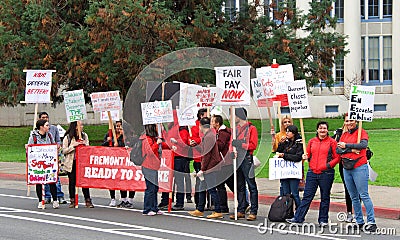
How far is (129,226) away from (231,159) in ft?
7.35

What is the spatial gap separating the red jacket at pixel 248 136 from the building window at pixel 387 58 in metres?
42.5

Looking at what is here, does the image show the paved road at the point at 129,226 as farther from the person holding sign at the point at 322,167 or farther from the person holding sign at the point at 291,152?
the person holding sign at the point at 291,152

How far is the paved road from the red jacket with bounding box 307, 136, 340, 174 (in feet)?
3.28

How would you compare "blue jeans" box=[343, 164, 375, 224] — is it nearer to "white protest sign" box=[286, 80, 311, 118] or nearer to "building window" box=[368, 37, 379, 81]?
"white protest sign" box=[286, 80, 311, 118]

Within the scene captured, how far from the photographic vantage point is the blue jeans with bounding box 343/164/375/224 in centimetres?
1265

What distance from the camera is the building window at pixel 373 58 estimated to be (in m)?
55.1

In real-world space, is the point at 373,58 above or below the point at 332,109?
above

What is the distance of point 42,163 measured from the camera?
15.8 meters

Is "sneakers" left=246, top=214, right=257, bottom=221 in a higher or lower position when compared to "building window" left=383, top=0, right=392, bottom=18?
lower

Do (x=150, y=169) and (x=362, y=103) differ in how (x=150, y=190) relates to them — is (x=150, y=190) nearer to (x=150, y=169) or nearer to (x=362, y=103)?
(x=150, y=169)

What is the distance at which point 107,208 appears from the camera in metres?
15.9

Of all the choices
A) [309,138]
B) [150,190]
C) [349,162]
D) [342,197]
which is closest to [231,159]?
[150,190]

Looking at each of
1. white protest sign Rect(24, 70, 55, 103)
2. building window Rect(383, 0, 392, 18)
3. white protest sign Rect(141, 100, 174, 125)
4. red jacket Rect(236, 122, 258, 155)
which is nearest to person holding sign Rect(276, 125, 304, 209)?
red jacket Rect(236, 122, 258, 155)

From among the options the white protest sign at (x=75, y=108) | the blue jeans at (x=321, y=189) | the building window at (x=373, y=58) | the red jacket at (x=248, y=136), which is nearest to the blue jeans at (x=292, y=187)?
the blue jeans at (x=321, y=189)
